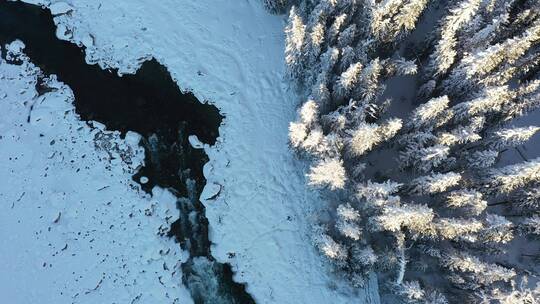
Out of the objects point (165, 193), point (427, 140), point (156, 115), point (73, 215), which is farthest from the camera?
point (156, 115)

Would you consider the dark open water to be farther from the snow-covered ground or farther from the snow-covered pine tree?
the snow-covered pine tree

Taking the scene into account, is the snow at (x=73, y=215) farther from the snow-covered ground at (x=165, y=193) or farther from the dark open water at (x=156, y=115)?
the dark open water at (x=156, y=115)

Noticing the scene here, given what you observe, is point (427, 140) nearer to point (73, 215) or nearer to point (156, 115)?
point (156, 115)

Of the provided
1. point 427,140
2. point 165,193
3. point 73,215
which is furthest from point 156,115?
point 427,140

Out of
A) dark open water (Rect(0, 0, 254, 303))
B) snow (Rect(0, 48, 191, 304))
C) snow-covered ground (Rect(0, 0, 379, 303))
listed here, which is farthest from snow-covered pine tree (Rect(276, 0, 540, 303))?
snow (Rect(0, 48, 191, 304))

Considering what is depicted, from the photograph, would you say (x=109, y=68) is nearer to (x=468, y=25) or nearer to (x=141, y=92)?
(x=141, y=92)

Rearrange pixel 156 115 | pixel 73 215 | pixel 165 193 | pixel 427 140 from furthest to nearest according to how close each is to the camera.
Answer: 1. pixel 156 115
2. pixel 165 193
3. pixel 73 215
4. pixel 427 140

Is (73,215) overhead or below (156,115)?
below
